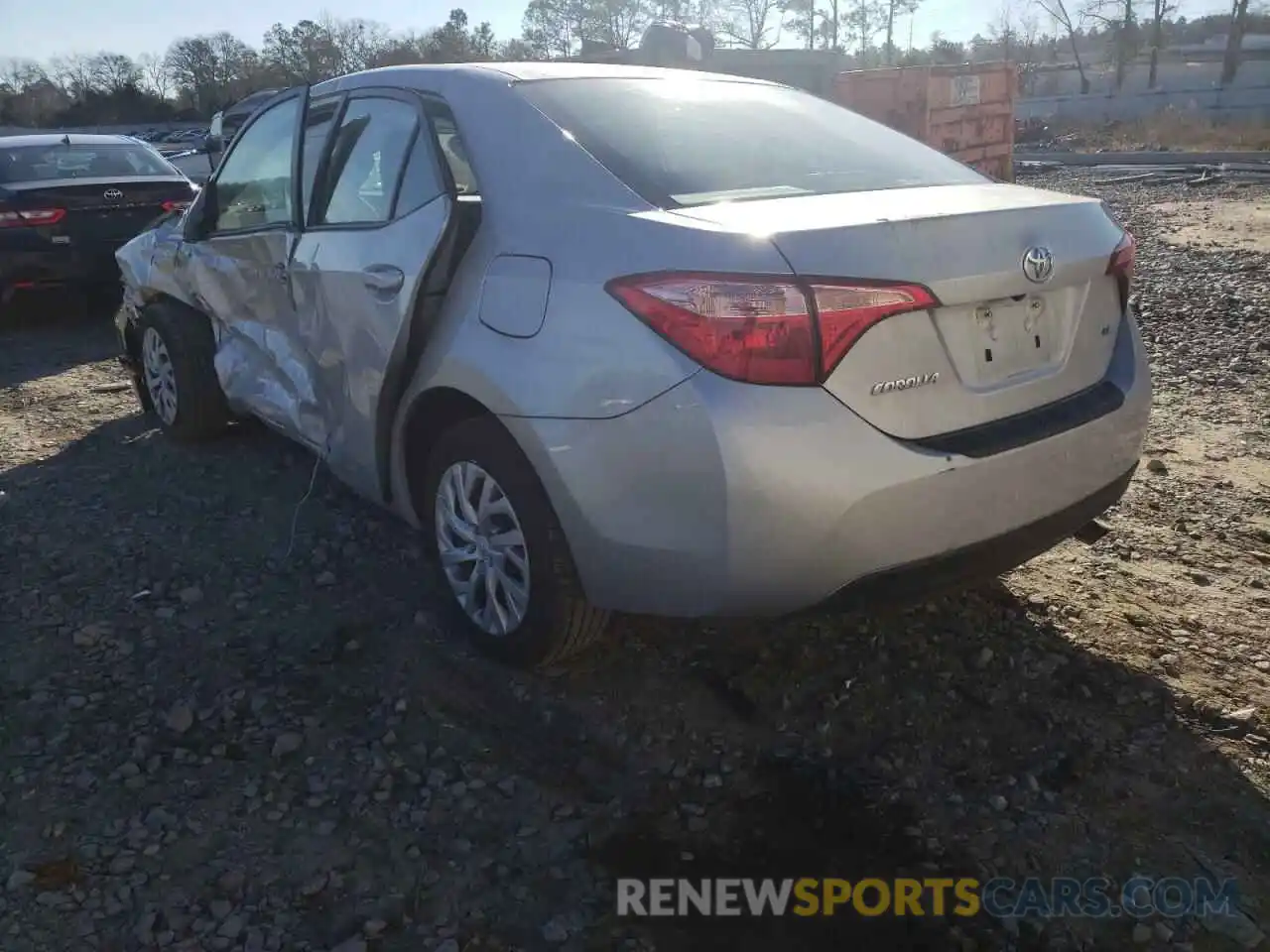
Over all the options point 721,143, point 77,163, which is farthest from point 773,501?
point 77,163

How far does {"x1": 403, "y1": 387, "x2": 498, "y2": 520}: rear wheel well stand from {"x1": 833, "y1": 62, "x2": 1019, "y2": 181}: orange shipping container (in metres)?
11.3

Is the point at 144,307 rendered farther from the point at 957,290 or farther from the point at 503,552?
the point at 957,290

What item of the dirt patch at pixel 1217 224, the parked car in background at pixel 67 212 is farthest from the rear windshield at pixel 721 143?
the dirt patch at pixel 1217 224

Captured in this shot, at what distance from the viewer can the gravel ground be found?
89.7 inches

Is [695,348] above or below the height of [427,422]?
above

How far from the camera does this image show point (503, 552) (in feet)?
9.75

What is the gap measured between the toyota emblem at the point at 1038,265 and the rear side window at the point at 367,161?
1847 millimetres

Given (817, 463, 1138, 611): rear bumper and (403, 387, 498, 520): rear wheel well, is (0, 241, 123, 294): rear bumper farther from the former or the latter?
(817, 463, 1138, 611): rear bumper

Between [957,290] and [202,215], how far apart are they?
3550 mm

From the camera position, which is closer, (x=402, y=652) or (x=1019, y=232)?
(x=1019, y=232)

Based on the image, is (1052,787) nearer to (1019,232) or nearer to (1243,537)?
(1019,232)

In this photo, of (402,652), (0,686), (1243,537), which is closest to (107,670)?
(0,686)

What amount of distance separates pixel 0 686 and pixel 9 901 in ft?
3.40

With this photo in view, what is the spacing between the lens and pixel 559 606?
283cm
